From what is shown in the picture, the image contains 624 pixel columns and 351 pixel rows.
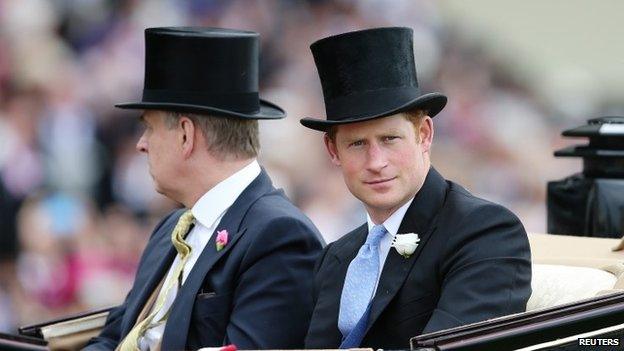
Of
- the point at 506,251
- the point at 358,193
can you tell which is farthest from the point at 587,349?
the point at 358,193

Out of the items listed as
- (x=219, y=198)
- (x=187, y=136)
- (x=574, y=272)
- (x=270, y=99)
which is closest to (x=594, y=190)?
(x=574, y=272)

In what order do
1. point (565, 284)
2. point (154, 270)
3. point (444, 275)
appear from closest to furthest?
1. point (444, 275)
2. point (565, 284)
3. point (154, 270)

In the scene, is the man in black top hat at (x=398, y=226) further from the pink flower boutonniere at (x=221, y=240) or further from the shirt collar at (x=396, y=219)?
the pink flower boutonniere at (x=221, y=240)

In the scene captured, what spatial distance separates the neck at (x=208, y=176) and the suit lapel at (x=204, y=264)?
0.08m

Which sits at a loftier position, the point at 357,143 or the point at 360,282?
the point at 357,143

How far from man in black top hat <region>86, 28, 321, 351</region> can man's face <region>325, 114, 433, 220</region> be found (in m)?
0.56

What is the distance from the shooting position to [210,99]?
14.2 feet

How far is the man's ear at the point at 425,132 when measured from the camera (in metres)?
3.70

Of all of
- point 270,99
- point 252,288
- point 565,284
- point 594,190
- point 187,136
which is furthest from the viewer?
point 270,99

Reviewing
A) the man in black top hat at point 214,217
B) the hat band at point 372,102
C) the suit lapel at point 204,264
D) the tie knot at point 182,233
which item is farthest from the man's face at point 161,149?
the hat band at point 372,102

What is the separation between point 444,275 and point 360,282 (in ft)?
0.93

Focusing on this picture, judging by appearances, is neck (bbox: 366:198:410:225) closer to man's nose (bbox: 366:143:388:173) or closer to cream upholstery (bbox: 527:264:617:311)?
man's nose (bbox: 366:143:388:173)

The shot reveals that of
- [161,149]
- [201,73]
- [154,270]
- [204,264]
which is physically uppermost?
[201,73]

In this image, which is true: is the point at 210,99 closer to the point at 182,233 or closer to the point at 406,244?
the point at 182,233
